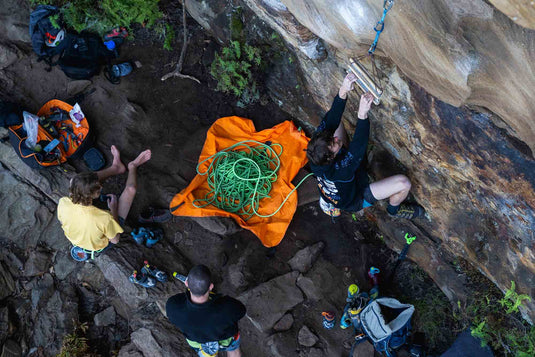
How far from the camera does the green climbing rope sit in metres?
5.95

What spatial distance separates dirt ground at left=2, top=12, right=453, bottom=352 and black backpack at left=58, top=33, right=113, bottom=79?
0.22 metres

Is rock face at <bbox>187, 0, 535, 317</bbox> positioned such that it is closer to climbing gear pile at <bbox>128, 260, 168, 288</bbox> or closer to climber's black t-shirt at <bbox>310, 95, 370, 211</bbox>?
climber's black t-shirt at <bbox>310, 95, 370, 211</bbox>

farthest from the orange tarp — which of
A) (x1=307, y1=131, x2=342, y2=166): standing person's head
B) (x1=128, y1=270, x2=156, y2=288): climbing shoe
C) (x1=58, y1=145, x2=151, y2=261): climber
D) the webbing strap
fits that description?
the webbing strap

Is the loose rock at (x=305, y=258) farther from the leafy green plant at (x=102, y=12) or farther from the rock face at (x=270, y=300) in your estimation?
the leafy green plant at (x=102, y=12)

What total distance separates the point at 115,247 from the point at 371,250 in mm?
3654

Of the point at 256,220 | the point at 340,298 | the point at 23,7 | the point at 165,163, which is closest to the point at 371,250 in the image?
the point at 340,298

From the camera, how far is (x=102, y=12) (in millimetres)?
6352

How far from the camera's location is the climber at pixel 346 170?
408 cm

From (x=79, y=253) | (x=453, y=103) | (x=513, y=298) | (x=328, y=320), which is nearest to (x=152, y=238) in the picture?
(x=79, y=253)

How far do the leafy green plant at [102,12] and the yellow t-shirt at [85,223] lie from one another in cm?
314

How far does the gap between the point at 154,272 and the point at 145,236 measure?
1.67 ft

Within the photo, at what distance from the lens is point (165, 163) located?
20.7ft

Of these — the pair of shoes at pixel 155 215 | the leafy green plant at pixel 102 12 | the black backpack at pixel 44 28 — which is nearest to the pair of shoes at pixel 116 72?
the leafy green plant at pixel 102 12

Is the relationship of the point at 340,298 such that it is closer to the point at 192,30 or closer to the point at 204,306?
the point at 204,306
